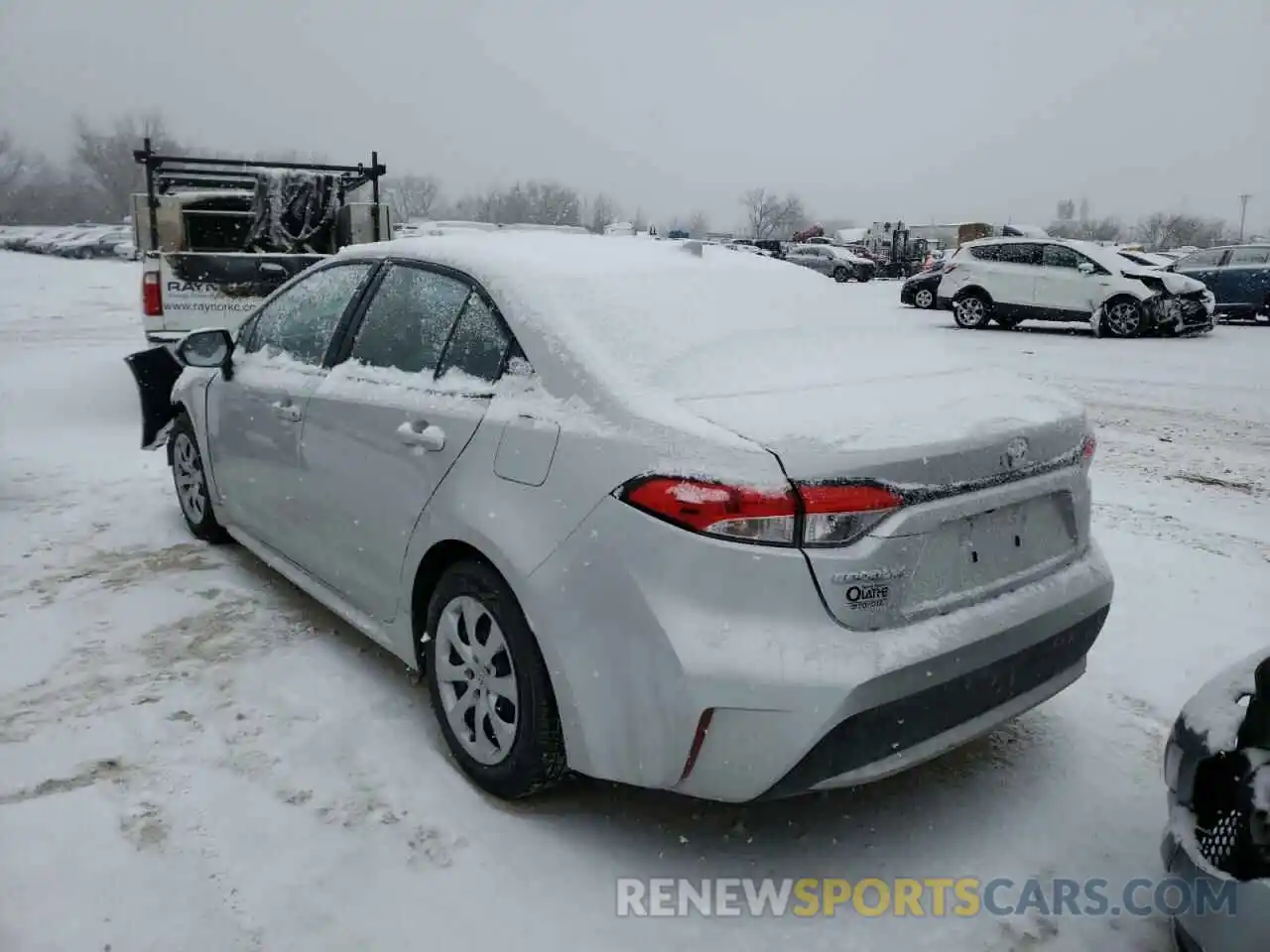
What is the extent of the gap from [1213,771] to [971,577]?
681 millimetres

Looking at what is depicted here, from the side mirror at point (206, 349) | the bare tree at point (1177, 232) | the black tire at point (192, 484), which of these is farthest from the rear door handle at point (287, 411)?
the bare tree at point (1177, 232)

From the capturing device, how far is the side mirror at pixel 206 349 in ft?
14.1

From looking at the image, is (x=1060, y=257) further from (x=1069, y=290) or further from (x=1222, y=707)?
(x=1222, y=707)

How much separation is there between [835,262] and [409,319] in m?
35.4

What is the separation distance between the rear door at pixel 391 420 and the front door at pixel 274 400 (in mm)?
190

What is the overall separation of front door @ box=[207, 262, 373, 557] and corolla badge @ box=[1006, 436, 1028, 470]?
239 centimetres

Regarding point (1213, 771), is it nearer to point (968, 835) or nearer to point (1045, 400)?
point (968, 835)

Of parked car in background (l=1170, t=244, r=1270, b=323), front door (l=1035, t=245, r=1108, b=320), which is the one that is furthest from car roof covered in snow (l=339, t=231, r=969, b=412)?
parked car in background (l=1170, t=244, r=1270, b=323)

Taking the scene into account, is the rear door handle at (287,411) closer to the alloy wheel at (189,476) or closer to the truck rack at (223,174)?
the alloy wheel at (189,476)

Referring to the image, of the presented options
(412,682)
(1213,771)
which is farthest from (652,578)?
(412,682)

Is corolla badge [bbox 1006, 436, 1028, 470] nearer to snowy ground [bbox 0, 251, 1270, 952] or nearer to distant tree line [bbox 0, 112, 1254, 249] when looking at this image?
snowy ground [bbox 0, 251, 1270, 952]

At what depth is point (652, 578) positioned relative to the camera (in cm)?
225

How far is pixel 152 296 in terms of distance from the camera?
8266mm

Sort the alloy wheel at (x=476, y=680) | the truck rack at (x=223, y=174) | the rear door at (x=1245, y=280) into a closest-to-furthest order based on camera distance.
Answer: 1. the alloy wheel at (x=476, y=680)
2. the truck rack at (x=223, y=174)
3. the rear door at (x=1245, y=280)
